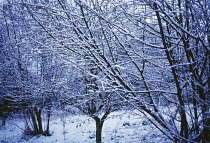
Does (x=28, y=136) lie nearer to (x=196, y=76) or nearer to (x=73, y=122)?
(x=73, y=122)

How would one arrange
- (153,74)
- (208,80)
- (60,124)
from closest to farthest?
1. (208,80)
2. (153,74)
3. (60,124)

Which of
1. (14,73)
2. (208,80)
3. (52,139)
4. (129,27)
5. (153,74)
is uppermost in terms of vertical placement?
A: (129,27)

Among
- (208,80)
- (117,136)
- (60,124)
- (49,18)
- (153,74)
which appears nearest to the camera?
(208,80)

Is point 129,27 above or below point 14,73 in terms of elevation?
above

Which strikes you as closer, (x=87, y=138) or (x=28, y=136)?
(x=87, y=138)

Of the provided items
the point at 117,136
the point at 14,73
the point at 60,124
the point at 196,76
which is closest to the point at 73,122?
the point at 60,124

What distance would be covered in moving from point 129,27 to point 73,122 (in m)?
11.2

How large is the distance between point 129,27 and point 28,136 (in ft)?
30.8

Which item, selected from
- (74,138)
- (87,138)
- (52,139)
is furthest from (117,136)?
(52,139)

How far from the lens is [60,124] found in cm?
1152

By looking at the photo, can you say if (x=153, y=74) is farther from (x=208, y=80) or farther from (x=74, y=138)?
(x=74, y=138)

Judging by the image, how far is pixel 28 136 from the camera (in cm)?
880

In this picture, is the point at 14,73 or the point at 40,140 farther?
the point at 40,140

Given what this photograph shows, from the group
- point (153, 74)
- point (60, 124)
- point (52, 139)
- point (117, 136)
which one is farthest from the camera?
point (60, 124)
